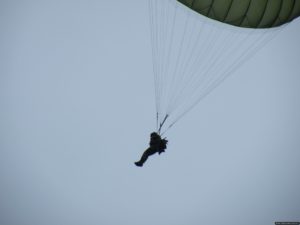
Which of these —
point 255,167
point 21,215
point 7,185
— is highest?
point 255,167

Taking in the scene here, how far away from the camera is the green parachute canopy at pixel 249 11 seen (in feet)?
47.6

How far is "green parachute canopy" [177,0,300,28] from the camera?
14508 millimetres

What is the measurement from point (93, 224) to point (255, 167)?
109ft

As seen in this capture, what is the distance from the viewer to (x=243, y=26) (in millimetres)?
15078

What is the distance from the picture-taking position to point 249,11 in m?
14.7

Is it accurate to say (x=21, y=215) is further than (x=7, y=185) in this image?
No

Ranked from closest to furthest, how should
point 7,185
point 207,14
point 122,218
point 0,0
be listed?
1. point 207,14
2. point 122,218
3. point 7,185
4. point 0,0

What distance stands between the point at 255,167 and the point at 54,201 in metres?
38.9

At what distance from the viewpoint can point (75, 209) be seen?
277 ft

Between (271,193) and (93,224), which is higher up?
(271,193)

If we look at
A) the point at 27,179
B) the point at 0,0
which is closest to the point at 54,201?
the point at 27,179

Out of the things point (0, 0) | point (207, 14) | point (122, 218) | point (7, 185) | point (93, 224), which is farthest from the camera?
point (0, 0)

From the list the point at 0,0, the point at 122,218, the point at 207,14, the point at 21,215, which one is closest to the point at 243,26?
the point at 207,14

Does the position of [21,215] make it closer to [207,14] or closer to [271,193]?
[271,193]
